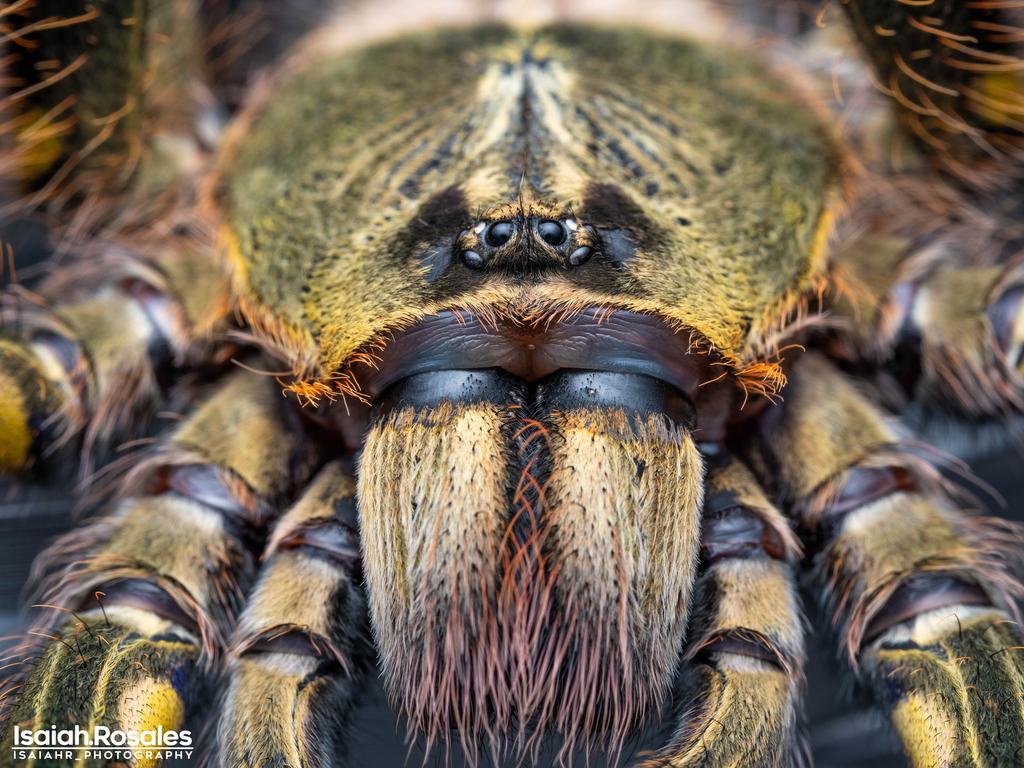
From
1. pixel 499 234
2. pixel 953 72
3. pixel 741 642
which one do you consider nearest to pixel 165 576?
pixel 499 234

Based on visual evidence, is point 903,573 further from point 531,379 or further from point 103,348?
point 103,348

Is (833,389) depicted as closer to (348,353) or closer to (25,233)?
(348,353)

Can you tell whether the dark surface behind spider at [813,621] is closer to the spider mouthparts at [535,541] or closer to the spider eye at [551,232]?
the spider mouthparts at [535,541]

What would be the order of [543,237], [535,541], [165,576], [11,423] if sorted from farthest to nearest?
[11,423] < [165,576] < [543,237] < [535,541]

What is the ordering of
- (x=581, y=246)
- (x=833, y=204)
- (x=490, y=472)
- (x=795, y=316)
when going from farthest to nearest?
(x=833, y=204) < (x=795, y=316) < (x=581, y=246) < (x=490, y=472)

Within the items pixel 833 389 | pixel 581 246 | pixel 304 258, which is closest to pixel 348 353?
pixel 304 258

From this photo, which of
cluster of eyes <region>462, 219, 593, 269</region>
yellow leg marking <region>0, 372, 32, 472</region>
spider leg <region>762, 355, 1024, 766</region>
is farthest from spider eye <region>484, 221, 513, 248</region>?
yellow leg marking <region>0, 372, 32, 472</region>

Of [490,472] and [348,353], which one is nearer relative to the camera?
[490,472]

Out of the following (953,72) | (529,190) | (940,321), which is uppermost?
(953,72)
